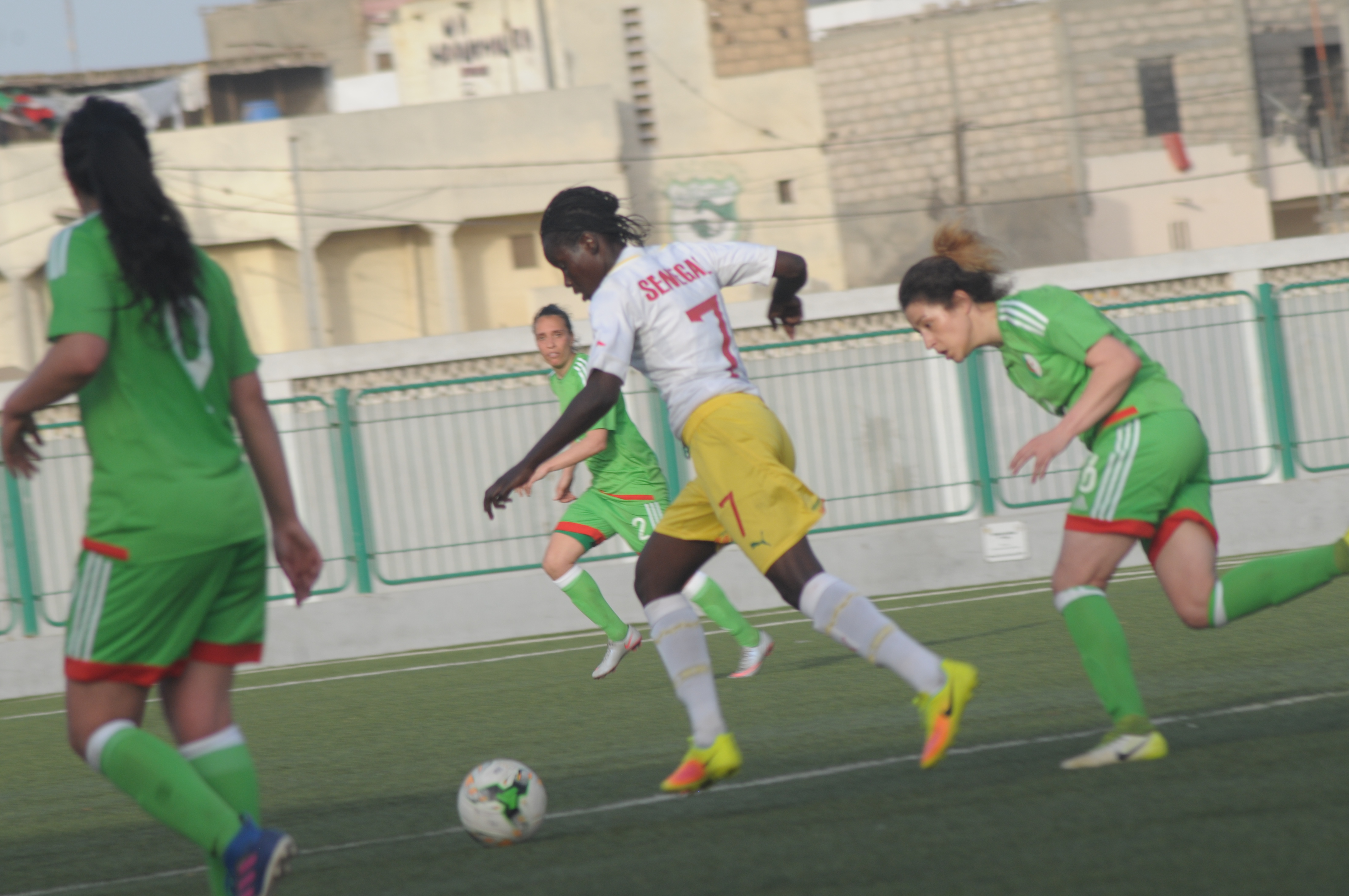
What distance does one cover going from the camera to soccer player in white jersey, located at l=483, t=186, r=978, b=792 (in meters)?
4.44

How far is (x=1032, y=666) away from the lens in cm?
715

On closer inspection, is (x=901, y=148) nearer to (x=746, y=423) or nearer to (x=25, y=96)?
(x=25, y=96)

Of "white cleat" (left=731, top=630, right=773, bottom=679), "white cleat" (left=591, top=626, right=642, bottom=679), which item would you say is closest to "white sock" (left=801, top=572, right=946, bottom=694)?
"white cleat" (left=731, top=630, right=773, bottom=679)

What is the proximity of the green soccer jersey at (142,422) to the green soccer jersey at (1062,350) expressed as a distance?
2.35 meters

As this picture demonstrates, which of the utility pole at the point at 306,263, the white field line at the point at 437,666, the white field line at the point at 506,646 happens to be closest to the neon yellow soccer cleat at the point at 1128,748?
the white field line at the point at 506,646

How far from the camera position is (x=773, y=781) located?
16.5 feet

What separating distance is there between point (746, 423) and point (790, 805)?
1.13 meters

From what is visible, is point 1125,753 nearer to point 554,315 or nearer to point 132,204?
point 132,204

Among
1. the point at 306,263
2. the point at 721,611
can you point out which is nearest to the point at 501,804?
the point at 721,611

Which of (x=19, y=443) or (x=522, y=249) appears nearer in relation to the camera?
(x=19, y=443)

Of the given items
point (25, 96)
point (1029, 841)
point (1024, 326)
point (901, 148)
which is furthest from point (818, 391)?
point (25, 96)

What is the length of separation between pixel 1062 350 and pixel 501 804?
209 cm

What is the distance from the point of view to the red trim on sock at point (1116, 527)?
4.61 metres

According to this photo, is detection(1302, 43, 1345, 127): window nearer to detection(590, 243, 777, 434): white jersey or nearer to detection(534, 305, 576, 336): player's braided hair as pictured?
detection(534, 305, 576, 336): player's braided hair
